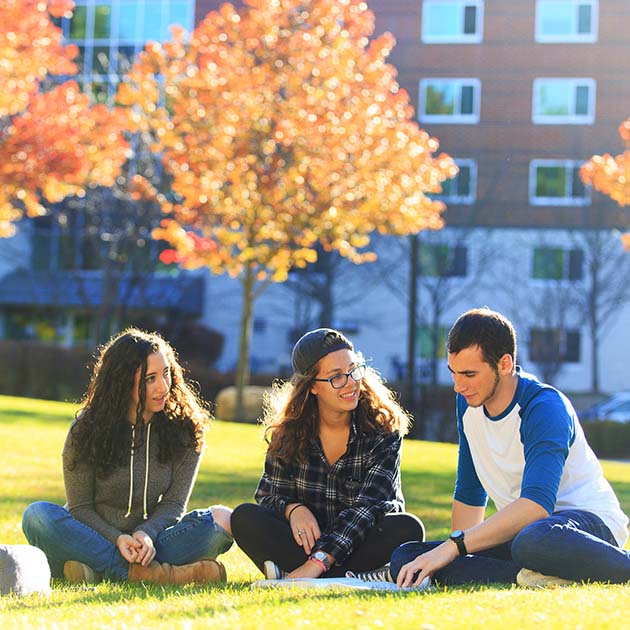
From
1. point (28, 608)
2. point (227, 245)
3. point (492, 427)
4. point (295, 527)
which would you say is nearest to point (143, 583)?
point (295, 527)

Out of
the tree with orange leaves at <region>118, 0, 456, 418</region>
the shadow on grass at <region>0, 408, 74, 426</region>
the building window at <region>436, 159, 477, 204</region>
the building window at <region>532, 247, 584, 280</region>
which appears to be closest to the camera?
the shadow on grass at <region>0, 408, 74, 426</region>

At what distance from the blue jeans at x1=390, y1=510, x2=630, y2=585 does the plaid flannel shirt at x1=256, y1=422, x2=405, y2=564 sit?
1.99 feet

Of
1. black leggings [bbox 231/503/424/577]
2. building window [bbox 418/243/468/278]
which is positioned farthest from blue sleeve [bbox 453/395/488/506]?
building window [bbox 418/243/468/278]

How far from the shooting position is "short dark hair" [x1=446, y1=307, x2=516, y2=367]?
5.57 meters

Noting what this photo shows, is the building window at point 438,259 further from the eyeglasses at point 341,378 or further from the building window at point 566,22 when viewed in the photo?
the eyeglasses at point 341,378

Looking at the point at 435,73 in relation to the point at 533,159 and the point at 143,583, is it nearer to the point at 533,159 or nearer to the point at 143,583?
the point at 533,159

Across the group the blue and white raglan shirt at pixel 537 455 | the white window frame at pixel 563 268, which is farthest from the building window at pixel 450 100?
the blue and white raglan shirt at pixel 537 455

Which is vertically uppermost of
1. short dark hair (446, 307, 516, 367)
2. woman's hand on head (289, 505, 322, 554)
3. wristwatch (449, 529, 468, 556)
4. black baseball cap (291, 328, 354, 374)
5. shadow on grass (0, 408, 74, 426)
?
short dark hair (446, 307, 516, 367)

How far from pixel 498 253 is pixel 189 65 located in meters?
18.8

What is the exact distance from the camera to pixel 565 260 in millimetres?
39094

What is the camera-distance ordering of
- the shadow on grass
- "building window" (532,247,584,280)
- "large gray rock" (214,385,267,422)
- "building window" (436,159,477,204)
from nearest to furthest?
the shadow on grass → "large gray rock" (214,385,267,422) → "building window" (532,247,584,280) → "building window" (436,159,477,204)

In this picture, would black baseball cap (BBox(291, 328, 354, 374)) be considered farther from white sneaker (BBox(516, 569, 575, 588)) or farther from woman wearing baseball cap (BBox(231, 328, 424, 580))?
white sneaker (BBox(516, 569, 575, 588))

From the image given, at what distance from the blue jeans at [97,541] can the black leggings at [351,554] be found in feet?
0.96

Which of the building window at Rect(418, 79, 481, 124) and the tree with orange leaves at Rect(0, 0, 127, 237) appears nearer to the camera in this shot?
the tree with orange leaves at Rect(0, 0, 127, 237)
